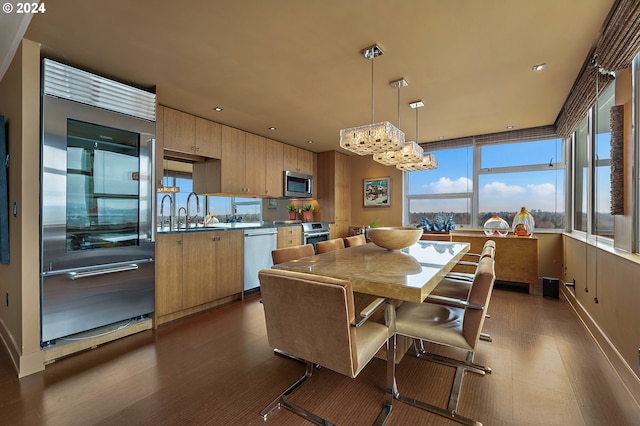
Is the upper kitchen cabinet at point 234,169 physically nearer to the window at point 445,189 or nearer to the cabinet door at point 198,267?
the cabinet door at point 198,267

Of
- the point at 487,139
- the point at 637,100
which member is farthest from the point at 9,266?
the point at 487,139

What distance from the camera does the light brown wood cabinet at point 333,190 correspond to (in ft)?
17.8

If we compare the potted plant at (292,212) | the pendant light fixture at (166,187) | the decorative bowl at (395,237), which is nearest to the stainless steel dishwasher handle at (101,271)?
the pendant light fixture at (166,187)

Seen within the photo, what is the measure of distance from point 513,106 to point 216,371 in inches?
156

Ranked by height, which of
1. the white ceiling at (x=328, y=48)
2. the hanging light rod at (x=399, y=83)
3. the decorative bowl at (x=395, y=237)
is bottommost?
the decorative bowl at (x=395, y=237)

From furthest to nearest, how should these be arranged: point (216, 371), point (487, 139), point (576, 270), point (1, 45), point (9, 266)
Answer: point (487, 139) < point (576, 270) < point (9, 266) < point (1, 45) < point (216, 371)

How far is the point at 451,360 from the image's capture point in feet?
6.57

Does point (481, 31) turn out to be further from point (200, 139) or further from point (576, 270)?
point (200, 139)

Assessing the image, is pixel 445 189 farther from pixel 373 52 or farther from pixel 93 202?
pixel 93 202

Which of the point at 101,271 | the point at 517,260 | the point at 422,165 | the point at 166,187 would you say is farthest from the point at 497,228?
the point at 101,271

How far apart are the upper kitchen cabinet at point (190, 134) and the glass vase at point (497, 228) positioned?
3.97 meters

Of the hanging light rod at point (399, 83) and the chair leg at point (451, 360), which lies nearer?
the chair leg at point (451, 360)

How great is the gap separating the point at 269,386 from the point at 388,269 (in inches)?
41.8

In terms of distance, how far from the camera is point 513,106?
10.5 feet
